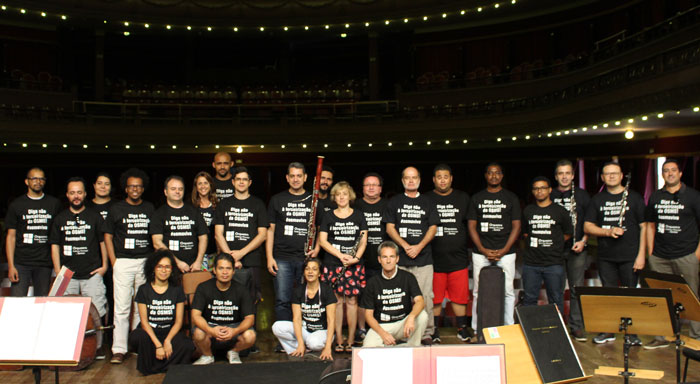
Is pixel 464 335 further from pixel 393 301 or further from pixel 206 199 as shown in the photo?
pixel 206 199

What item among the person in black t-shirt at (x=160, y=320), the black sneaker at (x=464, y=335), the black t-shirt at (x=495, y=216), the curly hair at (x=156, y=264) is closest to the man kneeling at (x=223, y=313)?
the person in black t-shirt at (x=160, y=320)

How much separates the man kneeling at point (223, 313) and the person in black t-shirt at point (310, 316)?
13.7 inches

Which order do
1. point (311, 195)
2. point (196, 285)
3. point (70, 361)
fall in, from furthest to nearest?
1. point (311, 195)
2. point (196, 285)
3. point (70, 361)

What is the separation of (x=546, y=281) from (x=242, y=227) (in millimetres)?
3071

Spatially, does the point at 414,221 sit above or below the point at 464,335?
above

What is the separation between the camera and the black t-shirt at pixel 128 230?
531cm

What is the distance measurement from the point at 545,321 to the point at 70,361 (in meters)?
3.03

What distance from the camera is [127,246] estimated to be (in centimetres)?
529

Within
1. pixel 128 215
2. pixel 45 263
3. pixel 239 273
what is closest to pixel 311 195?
pixel 239 273

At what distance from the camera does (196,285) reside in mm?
5270

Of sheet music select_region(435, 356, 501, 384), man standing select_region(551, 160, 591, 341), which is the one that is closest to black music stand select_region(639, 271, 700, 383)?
man standing select_region(551, 160, 591, 341)

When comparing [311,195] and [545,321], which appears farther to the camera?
[311,195]

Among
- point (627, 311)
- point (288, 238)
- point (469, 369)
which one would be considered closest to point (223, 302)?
point (288, 238)

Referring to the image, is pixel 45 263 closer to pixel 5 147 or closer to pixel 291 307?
pixel 291 307
